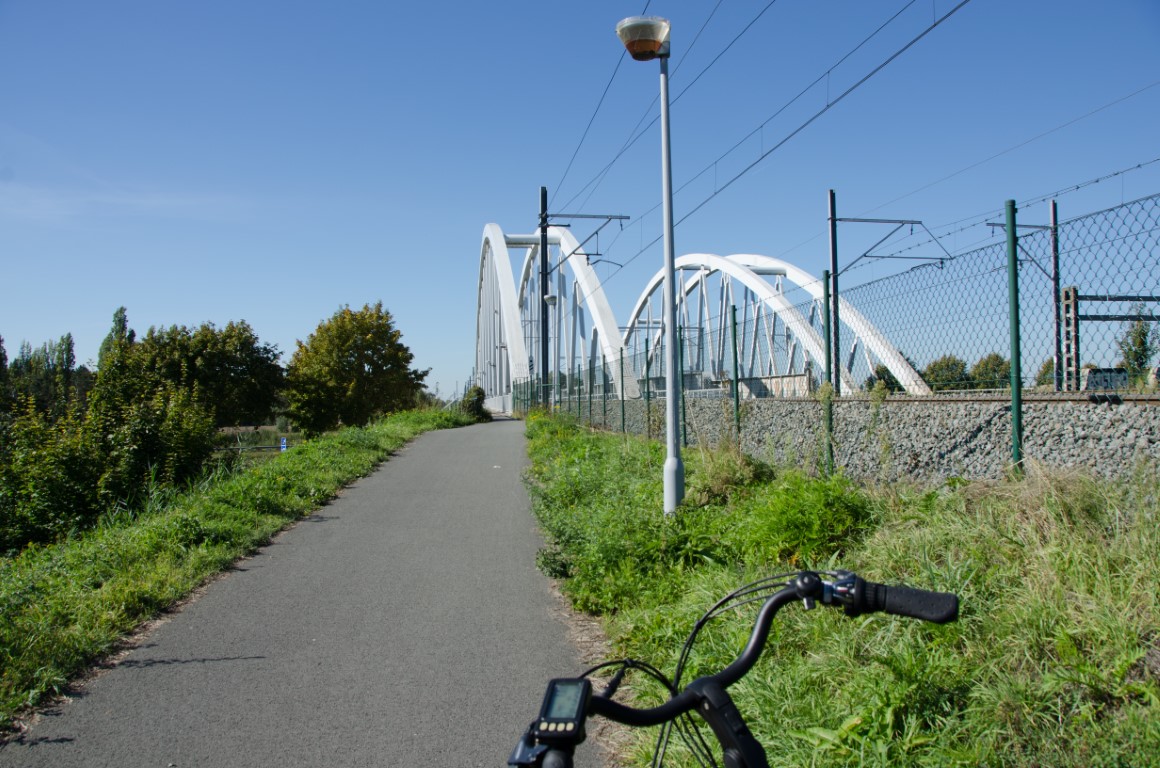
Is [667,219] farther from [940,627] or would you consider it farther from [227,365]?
[227,365]

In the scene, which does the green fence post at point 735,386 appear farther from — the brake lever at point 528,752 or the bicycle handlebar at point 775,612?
the brake lever at point 528,752

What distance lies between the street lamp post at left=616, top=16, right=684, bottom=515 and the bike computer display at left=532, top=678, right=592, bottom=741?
645 cm

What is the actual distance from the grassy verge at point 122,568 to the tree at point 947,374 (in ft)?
21.1

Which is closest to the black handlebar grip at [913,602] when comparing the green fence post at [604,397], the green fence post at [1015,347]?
the green fence post at [1015,347]

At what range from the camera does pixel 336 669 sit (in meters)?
5.39

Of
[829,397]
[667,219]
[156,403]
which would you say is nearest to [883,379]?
[829,397]

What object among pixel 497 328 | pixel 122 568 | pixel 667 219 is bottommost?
→ pixel 122 568

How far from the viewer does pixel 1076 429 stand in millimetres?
5340

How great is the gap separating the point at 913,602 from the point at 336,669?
14.1 feet

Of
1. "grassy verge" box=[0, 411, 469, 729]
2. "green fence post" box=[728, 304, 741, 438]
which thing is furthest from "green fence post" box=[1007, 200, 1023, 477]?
"grassy verge" box=[0, 411, 469, 729]

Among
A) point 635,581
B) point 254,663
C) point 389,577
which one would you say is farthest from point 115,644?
point 635,581

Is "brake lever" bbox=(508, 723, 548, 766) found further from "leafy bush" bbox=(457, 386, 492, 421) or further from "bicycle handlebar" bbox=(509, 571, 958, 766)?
"leafy bush" bbox=(457, 386, 492, 421)

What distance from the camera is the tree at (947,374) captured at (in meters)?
6.91

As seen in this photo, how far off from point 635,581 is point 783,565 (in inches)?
44.9
